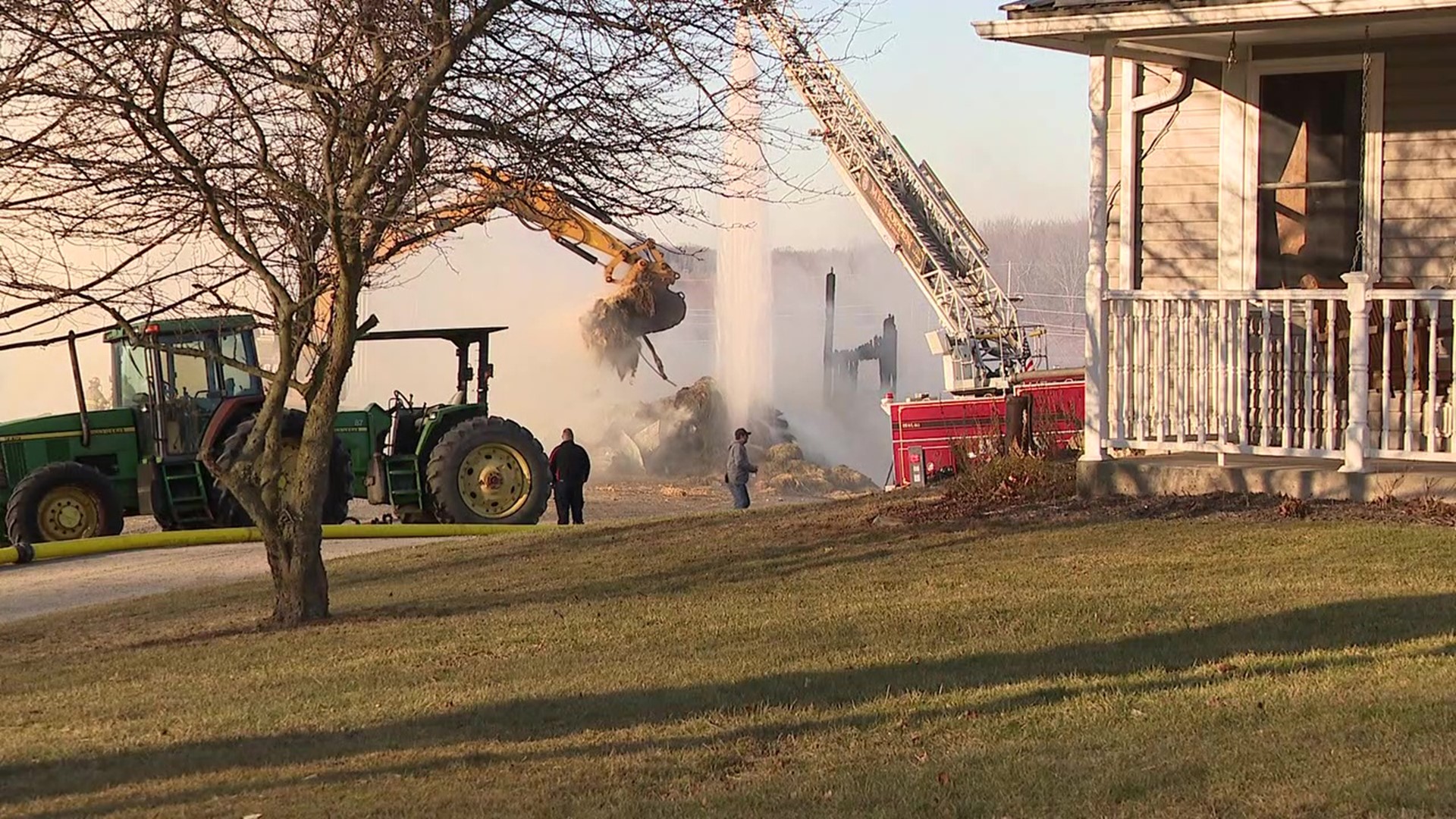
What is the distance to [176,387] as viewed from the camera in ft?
66.1

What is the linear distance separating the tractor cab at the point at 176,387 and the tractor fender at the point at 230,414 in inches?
6.4

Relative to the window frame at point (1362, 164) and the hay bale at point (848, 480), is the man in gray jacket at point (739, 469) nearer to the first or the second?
the window frame at point (1362, 164)

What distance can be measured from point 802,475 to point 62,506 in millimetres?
25397

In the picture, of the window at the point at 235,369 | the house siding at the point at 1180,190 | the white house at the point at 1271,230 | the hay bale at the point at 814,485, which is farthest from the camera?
the hay bale at the point at 814,485

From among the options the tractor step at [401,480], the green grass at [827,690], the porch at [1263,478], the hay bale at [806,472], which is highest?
the porch at [1263,478]

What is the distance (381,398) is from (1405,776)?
4746 cm

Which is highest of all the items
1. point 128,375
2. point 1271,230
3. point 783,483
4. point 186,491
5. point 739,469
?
point 1271,230

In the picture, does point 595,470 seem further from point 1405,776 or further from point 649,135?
point 1405,776

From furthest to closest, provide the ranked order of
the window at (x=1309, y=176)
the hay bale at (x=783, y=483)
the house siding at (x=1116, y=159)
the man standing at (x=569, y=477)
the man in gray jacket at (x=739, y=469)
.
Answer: the hay bale at (x=783, y=483) < the man in gray jacket at (x=739, y=469) < the man standing at (x=569, y=477) < the house siding at (x=1116, y=159) < the window at (x=1309, y=176)

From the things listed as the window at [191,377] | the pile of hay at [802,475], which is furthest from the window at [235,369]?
the pile of hay at [802,475]

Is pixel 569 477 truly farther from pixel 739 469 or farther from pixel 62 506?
pixel 62 506

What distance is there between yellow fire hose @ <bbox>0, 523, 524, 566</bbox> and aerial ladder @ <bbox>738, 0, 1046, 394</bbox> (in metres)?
12.6

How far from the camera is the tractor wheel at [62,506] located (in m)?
19.5

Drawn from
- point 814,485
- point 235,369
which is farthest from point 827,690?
point 814,485
